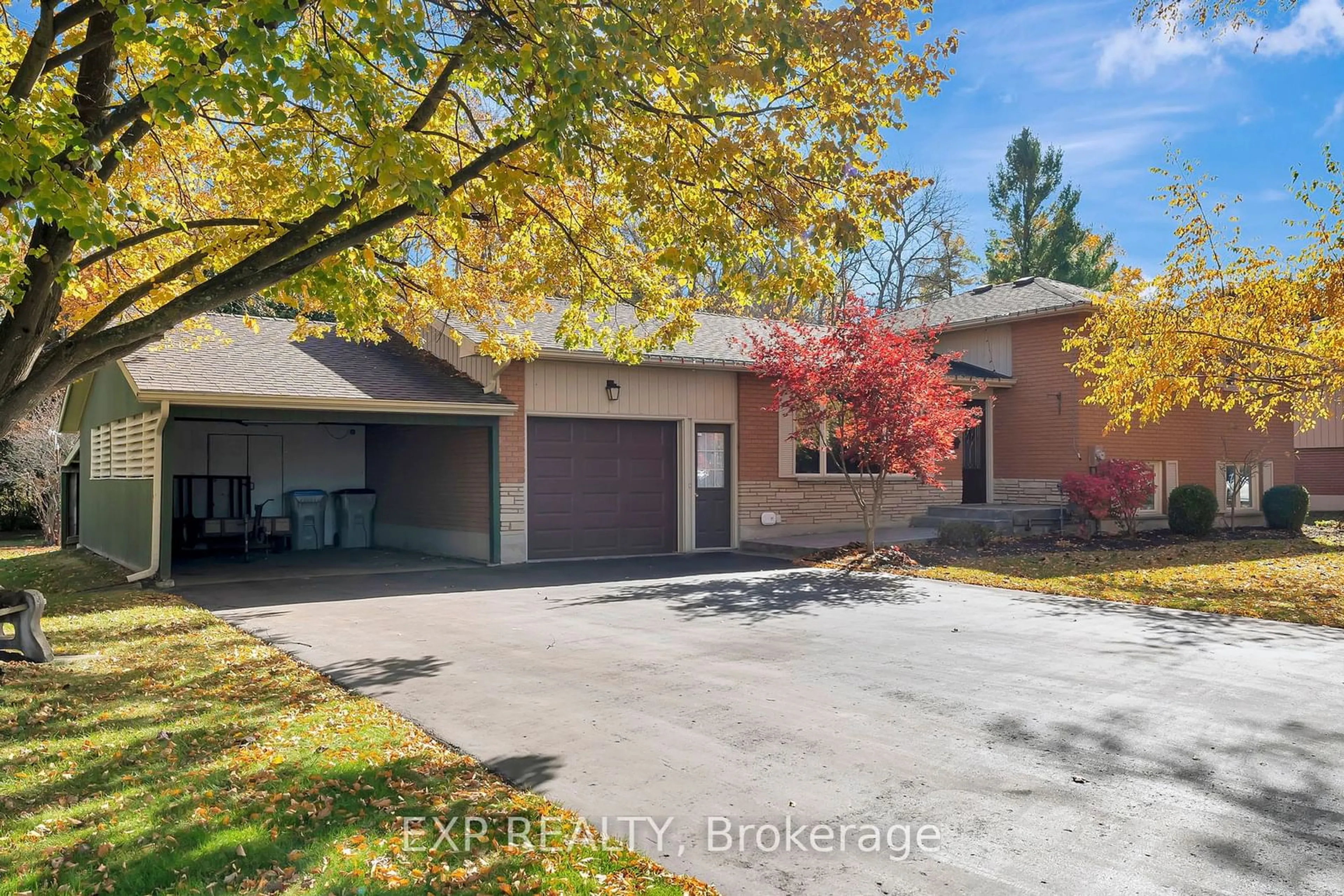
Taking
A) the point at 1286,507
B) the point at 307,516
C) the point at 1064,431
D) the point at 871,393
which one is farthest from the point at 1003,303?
the point at 307,516

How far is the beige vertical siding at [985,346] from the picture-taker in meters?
19.3

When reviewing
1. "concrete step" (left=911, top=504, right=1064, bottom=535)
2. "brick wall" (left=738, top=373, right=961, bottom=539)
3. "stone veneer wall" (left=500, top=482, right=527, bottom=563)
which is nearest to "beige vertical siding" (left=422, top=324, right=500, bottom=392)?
"stone veneer wall" (left=500, top=482, right=527, bottom=563)

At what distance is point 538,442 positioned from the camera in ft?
47.1

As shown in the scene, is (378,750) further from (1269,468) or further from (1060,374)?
(1269,468)

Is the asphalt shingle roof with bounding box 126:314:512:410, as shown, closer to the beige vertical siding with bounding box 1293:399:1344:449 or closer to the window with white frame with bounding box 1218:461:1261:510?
the window with white frame with bounding box 1218:461:1261:510

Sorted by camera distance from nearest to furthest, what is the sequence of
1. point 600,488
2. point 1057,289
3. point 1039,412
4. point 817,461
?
point 600,488, point 817,461, point 1039,412, point 1057,289

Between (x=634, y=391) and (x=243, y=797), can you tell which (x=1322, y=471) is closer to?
(x=634, y=391)

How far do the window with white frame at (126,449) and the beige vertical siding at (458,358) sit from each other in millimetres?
3915

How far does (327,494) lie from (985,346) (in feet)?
46.0

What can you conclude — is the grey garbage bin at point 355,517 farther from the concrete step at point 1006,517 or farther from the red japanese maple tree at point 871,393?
the concrete step at point 1006,517

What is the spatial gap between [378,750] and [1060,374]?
16.6m

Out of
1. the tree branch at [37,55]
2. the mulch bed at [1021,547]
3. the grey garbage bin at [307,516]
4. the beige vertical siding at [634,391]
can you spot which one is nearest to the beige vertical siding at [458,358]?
the beige vertical siding at [634,391]

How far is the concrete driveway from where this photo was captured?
11.8 feet

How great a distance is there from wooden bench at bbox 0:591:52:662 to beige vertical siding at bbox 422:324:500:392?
6.77 metres
